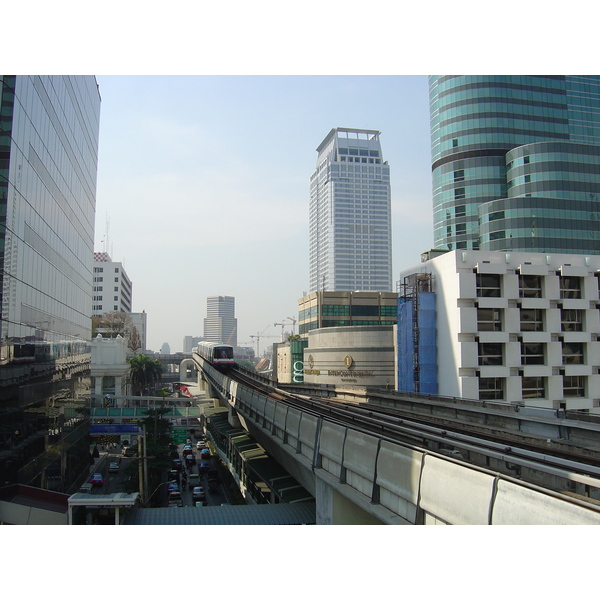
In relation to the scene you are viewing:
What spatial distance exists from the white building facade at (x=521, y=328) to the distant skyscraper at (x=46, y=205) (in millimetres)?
27569

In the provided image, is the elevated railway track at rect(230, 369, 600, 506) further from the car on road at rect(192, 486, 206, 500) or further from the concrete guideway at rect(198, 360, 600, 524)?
the car on road at rect(192, 486, 206, 500)

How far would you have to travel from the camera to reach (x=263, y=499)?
28.7m

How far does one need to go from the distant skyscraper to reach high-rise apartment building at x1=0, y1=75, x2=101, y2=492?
50 millimetres

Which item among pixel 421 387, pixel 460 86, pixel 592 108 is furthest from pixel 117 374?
pixel 592 108

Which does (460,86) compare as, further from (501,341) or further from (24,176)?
(24,176)

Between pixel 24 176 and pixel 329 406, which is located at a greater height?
pixel 24 176

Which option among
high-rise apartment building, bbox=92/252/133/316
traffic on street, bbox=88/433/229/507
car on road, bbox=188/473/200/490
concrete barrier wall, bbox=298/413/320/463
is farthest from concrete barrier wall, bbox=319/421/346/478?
high-rise apartment building, bbox=92/252/133/316

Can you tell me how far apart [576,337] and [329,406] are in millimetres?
23746

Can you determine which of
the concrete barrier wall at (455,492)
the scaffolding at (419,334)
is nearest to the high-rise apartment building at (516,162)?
the scaffolding at (419,334)

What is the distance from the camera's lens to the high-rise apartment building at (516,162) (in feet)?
257

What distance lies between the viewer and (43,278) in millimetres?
26953

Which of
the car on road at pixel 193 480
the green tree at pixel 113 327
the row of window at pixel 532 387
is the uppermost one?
the green tree at pixel 113 327

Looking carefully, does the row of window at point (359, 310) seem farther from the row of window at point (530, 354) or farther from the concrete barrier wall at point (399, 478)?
the concrete barrier wall at point (399, 478)

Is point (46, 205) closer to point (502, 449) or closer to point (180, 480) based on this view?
point (502, 449)
